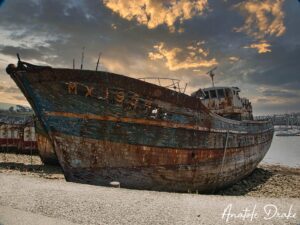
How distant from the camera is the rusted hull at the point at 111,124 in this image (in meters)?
9.63

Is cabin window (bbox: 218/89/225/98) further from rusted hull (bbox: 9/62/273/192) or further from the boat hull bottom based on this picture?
the boat hull bottom

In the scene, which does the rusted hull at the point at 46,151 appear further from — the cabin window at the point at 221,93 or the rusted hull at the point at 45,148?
the cabin window at the point at 221,93

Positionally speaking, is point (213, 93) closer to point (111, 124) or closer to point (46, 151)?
point (111, 124)

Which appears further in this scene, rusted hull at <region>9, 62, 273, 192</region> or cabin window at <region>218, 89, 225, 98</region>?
cabin window at <region>218, 89, 225, 98</region>

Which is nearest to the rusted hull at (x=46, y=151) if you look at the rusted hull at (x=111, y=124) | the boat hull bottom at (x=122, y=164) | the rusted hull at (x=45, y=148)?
the rusted hull at (x=45, y=148)

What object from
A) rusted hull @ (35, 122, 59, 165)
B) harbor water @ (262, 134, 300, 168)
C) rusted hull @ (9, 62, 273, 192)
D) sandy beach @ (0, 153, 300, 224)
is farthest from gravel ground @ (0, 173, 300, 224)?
harbor water @ (262, 134, 300, 168)

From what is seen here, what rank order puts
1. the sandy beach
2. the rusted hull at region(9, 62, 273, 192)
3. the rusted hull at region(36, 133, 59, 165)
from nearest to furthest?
the sandy beach, the rusted hull at region(9, 62, 273, 192), the rusted hull at region(36, 133, 59, 165)

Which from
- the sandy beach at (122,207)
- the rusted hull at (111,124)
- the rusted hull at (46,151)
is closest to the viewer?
the sandy beach at (122,207)

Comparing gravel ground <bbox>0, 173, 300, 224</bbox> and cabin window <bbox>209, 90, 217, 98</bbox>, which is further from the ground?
cabin window <bbox>209, 90, 217, 98</bbox>

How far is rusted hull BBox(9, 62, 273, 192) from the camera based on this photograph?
31.6 feet

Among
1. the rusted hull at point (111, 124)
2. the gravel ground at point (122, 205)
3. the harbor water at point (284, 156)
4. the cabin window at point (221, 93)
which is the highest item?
the cabin window at point (221, 93)

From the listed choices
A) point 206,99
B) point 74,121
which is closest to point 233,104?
point 206,99

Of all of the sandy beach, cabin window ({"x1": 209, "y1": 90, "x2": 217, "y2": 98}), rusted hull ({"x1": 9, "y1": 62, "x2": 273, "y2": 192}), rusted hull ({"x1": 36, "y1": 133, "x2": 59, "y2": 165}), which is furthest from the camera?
rusted hull ({"x1": 36, "y1": 133, "x2": 59, "y2": 165})

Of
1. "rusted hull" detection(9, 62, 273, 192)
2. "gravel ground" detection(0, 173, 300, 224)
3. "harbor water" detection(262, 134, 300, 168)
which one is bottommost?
"harbor water" detection(262, 134, 300, 168)
